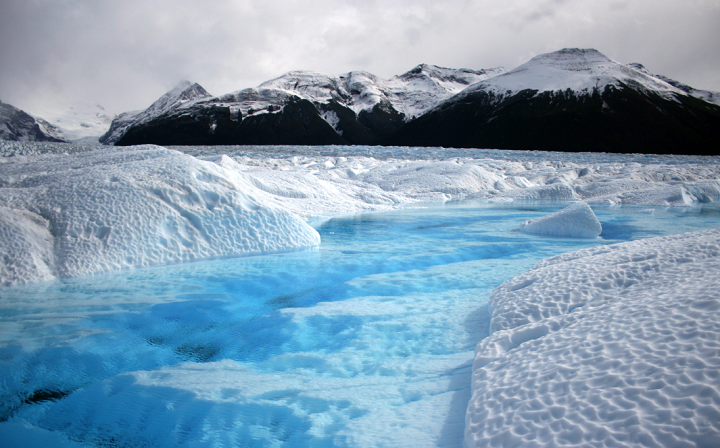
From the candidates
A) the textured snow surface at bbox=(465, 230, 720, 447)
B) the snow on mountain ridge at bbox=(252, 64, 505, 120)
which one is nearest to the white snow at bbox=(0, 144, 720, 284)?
the textured snow surface at bbox=(465, 230, 720, 447)

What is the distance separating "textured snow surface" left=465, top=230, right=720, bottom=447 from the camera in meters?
1.32

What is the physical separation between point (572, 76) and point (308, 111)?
64.2 metres

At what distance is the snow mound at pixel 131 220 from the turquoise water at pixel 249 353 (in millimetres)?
346

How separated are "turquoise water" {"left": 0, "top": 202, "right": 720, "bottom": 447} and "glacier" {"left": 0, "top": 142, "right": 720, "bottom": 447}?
0.06ft

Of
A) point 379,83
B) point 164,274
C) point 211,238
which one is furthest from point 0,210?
point 379,83

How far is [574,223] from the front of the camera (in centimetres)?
773

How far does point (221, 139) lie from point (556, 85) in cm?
7517

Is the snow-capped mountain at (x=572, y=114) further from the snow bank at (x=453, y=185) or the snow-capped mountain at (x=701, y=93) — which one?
the snow bank at (x=453, y=185)

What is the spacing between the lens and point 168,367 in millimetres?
2652

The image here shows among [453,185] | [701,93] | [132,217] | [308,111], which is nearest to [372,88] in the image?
[308,111]

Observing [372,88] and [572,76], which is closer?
[572,76]

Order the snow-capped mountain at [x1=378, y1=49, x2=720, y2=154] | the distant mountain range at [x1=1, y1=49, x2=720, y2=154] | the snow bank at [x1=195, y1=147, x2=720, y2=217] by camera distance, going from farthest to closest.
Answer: the distant mountain range at [x1=1, y1=49, x2=720, y2=154] → the snow-capped mountain at [x1=378, y1=49, x2=720, y2=154] → the snow bank at [x1=195, y1=147, x2=720, y2=217]

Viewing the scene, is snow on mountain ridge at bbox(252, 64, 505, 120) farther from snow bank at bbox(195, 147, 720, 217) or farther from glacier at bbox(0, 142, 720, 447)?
glacier at bbox(0, 142, 720, 447)

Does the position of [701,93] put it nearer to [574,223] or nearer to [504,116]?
[504,116]
